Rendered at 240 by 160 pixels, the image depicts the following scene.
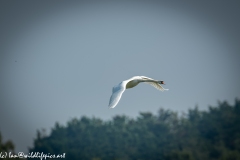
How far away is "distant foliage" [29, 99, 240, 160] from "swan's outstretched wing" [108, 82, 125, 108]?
18.7 m

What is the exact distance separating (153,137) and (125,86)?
100 feet

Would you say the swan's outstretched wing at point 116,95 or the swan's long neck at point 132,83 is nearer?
the swan's outstretched wing at point 116,95

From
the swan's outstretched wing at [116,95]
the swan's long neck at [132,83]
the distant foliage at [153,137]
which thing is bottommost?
the swan's outstretched wing at [116,95]

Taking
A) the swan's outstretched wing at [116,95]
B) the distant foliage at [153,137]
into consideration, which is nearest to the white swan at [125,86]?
the swan's outstretched wing at [116,95]

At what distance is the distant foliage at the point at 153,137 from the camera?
46625mm

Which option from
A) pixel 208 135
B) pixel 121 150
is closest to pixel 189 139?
pixel 208 135

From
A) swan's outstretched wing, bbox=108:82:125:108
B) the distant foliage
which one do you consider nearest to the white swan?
swan's outstretched wing, bbox=108:82:125:108

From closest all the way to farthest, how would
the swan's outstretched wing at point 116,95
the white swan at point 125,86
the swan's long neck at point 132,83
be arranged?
the swan's outstretched wing at point 116,95, the white swan at point 125,86, the swan's long neck at point 132,83

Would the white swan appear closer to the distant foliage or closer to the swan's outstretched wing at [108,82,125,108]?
the swan's outstretched wing at [108,82,125,108]

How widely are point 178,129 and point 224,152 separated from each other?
1200cm

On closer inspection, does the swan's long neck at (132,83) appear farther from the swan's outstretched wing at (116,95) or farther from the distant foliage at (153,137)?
the distant foliage at (153,137)

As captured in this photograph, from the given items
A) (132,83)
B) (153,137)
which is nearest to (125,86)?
(132,83)

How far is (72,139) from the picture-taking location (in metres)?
58.3

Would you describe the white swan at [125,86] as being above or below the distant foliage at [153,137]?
below
